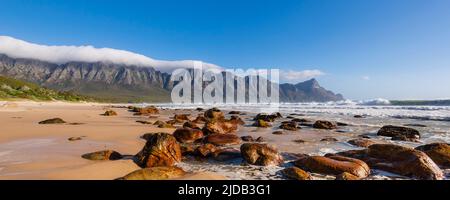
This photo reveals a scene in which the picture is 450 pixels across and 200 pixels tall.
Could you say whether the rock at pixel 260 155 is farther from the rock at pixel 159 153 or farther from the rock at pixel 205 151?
the rock at pixel 159 153

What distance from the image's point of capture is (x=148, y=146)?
7223 mm

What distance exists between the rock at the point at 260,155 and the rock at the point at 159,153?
6.02ft

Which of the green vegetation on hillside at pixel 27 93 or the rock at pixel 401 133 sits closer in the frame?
the rock at pixel 401 133

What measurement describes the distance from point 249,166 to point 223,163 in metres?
0.77

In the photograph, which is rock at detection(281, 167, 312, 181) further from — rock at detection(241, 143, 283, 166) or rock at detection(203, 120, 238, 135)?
rock at detection(203, 120, 238, 135)

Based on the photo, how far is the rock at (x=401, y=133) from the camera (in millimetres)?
13289

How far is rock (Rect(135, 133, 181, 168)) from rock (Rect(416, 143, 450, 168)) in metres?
7.10

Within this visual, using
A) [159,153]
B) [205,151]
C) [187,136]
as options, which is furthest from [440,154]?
[187,136]

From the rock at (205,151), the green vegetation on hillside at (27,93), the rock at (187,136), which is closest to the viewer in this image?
the rock at (205,151)

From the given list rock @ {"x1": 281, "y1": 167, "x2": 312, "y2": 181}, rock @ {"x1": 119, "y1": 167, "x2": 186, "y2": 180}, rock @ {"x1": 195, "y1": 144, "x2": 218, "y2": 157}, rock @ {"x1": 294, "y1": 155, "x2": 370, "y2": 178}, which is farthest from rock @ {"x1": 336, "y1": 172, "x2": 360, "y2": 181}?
rock @ {"x1": 195, "y1": 144, "x2": 218, "y2": 157}

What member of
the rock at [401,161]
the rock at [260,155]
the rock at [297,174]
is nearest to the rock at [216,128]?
the rock at [260,155]
